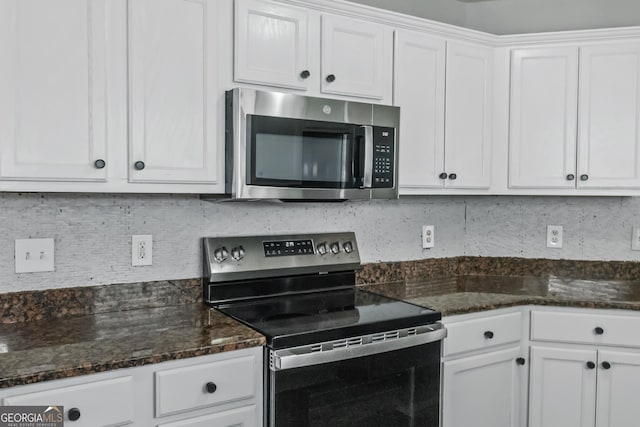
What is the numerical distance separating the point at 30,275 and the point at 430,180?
65.8 inches

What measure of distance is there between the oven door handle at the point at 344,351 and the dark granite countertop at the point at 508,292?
164mm

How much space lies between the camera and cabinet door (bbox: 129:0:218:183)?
1.81 metres

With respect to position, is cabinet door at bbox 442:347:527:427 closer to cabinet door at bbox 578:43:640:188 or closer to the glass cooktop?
the glass cooktop

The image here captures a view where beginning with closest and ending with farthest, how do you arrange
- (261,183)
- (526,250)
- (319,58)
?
1. (261,183)
2. (319,58)
3. (526,250)

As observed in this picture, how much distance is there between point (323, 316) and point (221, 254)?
1.68 ft

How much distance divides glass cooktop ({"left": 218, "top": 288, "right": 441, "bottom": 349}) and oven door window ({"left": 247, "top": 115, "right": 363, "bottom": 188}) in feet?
1.57

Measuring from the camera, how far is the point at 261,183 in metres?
1.99

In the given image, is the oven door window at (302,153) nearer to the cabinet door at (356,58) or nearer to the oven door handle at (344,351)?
the cabinet door at (356,58)

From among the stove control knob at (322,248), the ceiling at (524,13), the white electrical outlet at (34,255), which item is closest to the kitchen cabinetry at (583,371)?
the stove control knob at (322,248)

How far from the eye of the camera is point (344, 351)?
5.94ft

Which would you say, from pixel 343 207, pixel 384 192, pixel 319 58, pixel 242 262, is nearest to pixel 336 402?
pixel 242 262

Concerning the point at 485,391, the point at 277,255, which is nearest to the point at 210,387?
the point at 277,255

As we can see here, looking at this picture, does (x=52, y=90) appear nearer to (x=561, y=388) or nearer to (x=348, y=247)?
(x=348, y=247)

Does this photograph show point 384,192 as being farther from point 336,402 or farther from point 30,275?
point 30,275
